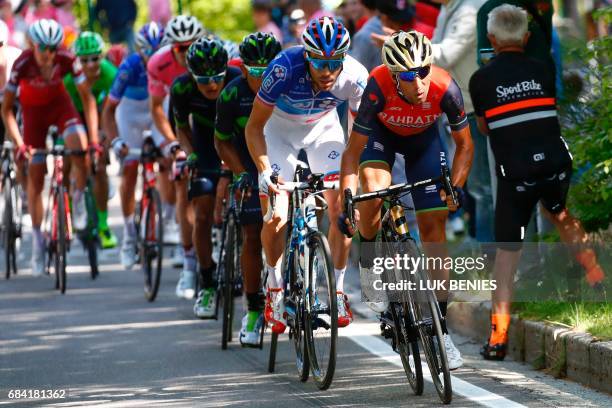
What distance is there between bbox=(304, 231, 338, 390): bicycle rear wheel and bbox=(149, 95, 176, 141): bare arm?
4.67 m

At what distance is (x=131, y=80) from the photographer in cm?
1482

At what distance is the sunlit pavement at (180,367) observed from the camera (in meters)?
8.27

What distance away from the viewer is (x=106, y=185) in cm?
1519

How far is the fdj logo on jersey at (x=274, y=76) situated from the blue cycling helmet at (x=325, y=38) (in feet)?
0.92

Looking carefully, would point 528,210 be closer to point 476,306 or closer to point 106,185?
point 476,306

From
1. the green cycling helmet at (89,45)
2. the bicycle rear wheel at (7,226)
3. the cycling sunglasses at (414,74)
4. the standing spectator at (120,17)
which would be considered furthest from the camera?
the standing spectator at (120,17)

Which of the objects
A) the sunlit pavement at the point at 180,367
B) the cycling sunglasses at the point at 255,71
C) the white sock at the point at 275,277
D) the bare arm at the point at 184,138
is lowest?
the sunlit pavement at the point at 180,367

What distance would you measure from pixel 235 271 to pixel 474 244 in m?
2.36

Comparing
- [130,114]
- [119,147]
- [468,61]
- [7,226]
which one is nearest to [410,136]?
[468,61]

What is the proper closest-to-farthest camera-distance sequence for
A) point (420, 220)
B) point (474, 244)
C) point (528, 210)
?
point (420, 220), point (528, 210), point (474, 244)

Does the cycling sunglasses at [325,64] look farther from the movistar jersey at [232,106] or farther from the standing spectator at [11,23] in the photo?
the standing spectator at [11,23]

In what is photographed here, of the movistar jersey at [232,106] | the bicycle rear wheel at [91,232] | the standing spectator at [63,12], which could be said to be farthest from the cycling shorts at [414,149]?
the standing spectator at [63,12]

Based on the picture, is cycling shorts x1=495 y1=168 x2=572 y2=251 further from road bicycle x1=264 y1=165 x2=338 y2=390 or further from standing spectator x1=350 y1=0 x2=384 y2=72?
standing spectator x1=350 y1=0 x2=384 y2=72

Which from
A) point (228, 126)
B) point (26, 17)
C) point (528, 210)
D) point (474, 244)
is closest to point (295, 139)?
point (228, 126)
